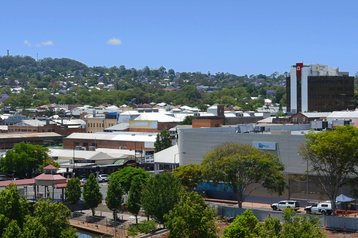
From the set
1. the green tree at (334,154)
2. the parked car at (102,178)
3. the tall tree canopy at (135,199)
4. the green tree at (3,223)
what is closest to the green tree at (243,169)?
the green tree at (334,154)

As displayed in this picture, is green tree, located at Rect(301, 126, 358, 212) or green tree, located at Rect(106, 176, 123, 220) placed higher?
green tree, located at Rect(301, 126, 358, 212)

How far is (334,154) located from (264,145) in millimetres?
9381

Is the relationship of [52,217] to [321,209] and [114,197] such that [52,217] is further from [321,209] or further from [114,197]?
[321,209]

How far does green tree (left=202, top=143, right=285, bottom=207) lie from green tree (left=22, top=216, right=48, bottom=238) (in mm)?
17547

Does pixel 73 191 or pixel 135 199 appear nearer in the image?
pixel 135 199

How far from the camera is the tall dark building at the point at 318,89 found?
113m

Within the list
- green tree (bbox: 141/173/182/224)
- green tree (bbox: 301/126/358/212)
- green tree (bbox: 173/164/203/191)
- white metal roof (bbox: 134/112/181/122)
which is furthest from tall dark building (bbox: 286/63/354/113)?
green tree (bbox: 141/173/182/224)

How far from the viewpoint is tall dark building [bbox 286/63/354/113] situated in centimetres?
11269

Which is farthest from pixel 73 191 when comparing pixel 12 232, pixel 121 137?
pixel 121 137

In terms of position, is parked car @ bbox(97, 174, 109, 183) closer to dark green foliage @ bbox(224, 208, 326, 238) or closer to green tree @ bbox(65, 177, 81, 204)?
green tree @ bbox(65, 177, 81, 204)

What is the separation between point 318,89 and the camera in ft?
370

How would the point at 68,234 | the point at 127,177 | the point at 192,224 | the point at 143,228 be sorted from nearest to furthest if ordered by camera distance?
the point at 68,234
the point at 192,224
the point at 143,228
the point at 127,177

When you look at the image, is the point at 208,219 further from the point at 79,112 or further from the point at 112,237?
the point at 79,112

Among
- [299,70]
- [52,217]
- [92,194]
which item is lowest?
[92,194]
